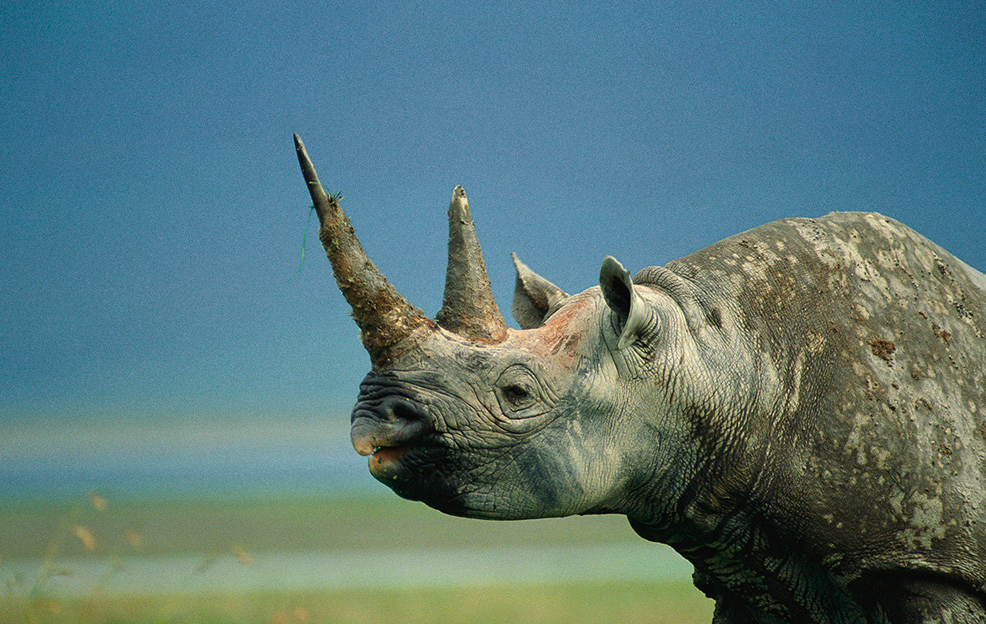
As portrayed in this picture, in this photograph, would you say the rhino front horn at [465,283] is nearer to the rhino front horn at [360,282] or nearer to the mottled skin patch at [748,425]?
the mottled skin patch at [748,425]

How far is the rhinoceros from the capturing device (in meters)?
4.14

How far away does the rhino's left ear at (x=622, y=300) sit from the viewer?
420 centimetres

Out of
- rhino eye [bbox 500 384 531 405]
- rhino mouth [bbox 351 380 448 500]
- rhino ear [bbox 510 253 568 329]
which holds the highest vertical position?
rhino ear [bbox 510 253 568 329]

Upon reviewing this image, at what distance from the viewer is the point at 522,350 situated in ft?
14.4

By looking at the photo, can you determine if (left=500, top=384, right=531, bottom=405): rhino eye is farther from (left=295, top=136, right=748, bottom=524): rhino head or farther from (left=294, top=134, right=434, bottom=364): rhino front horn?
(left=294, top=134, right=434, bottom=364): rhino front horn

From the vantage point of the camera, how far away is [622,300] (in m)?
4.39

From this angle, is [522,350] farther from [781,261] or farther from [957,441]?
[957,441]

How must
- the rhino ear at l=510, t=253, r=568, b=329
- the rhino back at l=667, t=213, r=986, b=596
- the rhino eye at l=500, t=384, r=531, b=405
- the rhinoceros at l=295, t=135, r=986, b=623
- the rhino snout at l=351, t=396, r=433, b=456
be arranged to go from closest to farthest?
the rhino snout at l=351, t=396, r=433, b=456, the rhinoceros at l=295, t=135, r=986, b=623, the rhino eye at l=500, t=384, r=531, b=405, the rhino back at l=667, t=213, r=986, b=596, the rhino ear at l=510, t=253, r=568, b=329

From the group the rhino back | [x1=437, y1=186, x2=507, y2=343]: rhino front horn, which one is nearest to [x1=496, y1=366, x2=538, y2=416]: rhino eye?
[x1=437, y1=186, x2=507, y2=343]: rhino front horn

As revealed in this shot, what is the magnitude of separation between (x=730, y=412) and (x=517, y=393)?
3.92ft

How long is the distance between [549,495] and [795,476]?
132 centimetres

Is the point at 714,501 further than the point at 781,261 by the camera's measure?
No

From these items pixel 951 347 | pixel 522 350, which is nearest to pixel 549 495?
pixel 522 350

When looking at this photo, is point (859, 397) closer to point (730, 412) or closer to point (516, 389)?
point (730, 412)
